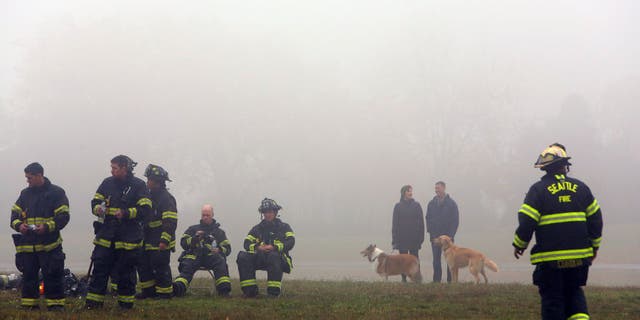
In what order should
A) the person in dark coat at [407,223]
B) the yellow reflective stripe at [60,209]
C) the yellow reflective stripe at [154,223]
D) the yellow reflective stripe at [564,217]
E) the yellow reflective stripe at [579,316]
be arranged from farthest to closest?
the person in dark coat at [407,223], the yellow reflective stripe at [154,223], the yellow reflective stripe at [60,209], the yellow reflective stripe at [564,217], the yellow reflective stripe at [579,316]

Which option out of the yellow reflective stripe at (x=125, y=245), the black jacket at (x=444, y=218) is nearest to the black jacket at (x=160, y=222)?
the yellow reflective stripe at (x=125, y=245)

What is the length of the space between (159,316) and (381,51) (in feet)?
125

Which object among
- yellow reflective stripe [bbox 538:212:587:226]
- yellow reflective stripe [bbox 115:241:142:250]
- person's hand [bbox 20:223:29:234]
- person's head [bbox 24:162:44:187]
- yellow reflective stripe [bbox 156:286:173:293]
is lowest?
Result: yellow reflective stripe [bbox 156:286:173:293]

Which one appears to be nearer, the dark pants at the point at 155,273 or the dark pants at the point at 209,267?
the dark pants at the point at 155,273

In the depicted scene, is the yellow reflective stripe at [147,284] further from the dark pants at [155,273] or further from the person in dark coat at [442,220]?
the person in dark coat at [442,220]

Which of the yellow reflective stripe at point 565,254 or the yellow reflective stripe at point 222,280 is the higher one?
the yellow reflective stripe at point 565,254

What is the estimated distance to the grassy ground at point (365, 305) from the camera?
32.0 ft

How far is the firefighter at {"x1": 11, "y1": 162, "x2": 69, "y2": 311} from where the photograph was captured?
1007 centimetres

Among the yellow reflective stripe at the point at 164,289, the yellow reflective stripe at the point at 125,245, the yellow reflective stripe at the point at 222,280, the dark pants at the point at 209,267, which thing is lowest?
the yellow reflective stripe at the point at 164,289

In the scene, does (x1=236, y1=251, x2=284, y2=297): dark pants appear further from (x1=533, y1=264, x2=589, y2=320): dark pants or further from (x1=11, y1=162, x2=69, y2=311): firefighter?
(x1=533, y1=264, x2=589, y2=320): dark pants

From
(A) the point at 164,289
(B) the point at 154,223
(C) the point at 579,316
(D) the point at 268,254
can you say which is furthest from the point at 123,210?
(C) the point at 579,316

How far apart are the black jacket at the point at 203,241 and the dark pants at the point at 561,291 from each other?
7.06 metres

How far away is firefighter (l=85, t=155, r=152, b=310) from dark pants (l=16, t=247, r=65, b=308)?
461 millimetres

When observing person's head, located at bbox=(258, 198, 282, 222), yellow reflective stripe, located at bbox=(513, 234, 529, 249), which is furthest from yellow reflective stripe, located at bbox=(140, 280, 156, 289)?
yellow reflective stripe, located at bbox=(513, 234, 529, 249)
